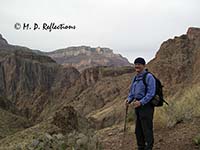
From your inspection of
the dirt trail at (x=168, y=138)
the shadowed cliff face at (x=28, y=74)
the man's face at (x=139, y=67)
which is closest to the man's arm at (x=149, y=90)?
the man's face at (x=139, y=67)

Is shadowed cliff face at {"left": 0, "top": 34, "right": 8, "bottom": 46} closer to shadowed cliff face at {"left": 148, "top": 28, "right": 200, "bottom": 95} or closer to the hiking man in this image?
shadowed cliff face at {"left": 148, "top": 28, "right": 200, "bottom": 95}

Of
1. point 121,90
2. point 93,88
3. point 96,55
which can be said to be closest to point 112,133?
point 121,90

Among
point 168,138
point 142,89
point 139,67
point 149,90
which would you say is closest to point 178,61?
point 168,138

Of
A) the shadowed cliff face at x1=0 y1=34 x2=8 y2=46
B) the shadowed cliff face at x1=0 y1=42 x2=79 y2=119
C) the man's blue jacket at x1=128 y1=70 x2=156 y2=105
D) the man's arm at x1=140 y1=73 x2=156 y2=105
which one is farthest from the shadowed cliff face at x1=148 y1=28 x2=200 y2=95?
the shadowed cliff face at x1=0 y1=34 x2=8 y2=46

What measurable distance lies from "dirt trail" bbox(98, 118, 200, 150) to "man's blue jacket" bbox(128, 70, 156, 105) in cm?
181

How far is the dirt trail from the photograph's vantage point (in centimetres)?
822

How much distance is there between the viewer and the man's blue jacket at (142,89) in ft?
21.2

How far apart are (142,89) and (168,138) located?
2643 millimetres

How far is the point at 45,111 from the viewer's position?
258 ft

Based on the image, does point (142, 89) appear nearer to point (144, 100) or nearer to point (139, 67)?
point (144, 100)

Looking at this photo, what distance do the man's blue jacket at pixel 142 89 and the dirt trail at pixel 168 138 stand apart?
181cm

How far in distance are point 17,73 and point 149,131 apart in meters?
115

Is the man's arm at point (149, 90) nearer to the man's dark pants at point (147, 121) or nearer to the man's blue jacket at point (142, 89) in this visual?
the man's blue jacket at point (142, 89)

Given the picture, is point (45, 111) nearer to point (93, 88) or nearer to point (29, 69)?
point (93, 88)
